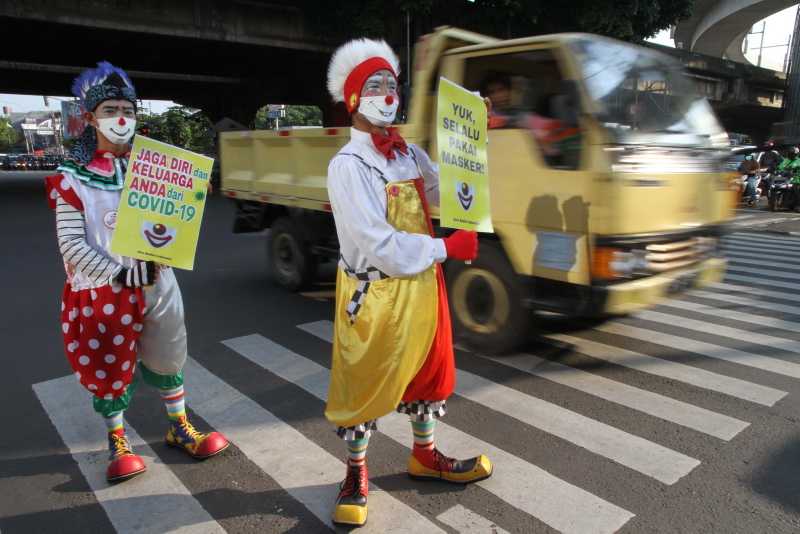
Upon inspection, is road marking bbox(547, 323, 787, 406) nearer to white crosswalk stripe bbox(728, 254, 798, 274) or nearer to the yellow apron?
→ the yellow apron

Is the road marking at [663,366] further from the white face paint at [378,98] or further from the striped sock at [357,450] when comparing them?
the white face paint at [378,98]

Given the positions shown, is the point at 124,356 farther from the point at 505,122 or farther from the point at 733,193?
Result: the point at 733,193

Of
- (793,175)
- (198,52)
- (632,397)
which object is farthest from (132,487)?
(198,52)

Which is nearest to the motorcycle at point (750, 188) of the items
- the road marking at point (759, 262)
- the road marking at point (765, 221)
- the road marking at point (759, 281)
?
the road marking at point (765, 221)

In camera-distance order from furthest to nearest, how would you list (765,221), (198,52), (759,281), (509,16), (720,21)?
1. (720,21)
2. (198,52)
3. (509,16)
4. (765,221)
5. (759,281)

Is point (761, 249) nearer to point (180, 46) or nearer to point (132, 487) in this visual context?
point (132, 487)

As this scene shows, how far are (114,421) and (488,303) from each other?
2.86 metres

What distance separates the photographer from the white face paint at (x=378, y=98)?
2320 millimetres

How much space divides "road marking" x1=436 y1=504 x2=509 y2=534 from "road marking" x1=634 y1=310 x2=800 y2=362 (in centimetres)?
300

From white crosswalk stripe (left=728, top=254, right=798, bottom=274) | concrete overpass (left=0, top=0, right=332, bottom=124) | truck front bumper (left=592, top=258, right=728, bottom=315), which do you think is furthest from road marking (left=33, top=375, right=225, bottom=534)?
concrete overpass (left=0, top=0, right=332, bottom=124)

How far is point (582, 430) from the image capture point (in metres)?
3.45

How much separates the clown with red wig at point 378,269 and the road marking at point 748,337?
3194 mm

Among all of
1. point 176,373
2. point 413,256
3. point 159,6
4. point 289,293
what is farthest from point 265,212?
point 159,6

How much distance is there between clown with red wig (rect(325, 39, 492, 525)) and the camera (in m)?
2.26
